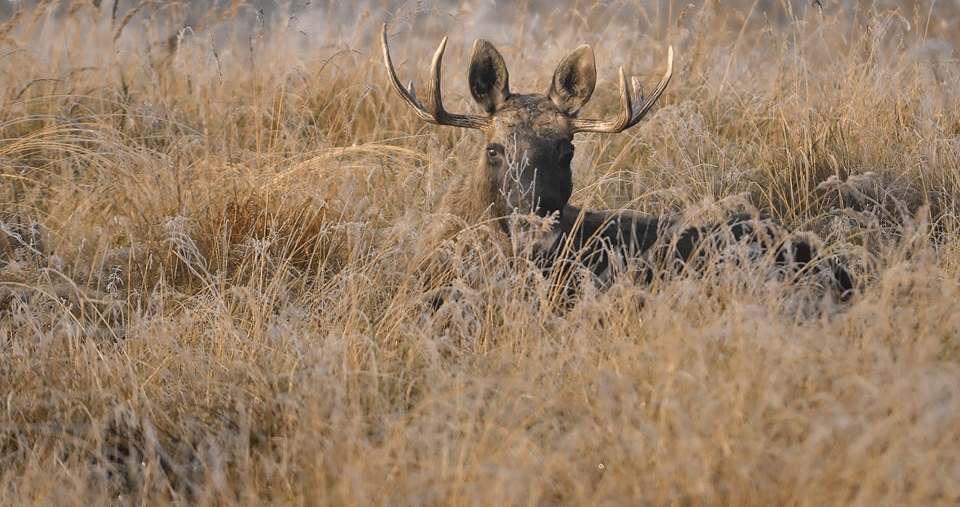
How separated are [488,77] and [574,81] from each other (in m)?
0.43

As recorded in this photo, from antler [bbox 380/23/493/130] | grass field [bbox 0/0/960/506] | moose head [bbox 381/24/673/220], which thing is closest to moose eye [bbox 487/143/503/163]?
moose head [bbox 381/24/673/220]

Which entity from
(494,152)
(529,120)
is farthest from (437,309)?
(529,120)

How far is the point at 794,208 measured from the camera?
20.4 ft

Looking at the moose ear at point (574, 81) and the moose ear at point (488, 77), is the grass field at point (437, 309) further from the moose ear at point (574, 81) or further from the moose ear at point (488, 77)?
the moose ear at point (574, 81)

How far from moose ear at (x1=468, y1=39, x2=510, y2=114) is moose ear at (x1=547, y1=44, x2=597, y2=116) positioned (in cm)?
24

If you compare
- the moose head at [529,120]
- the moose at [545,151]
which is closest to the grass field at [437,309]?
the moose at [545,151]

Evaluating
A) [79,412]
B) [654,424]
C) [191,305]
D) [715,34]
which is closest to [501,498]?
[654,424]

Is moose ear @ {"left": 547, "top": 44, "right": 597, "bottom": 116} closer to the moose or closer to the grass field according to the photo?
the moose

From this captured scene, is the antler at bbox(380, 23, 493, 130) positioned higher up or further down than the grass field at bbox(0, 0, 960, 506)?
higher up

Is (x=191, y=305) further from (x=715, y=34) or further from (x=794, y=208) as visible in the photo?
(x=715, y=34)

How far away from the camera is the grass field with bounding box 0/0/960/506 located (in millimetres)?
3033

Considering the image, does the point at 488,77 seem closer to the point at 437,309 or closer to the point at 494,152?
the point at 494,152

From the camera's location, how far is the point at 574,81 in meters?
5.87

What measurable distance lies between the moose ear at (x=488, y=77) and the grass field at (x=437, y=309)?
406 mm
